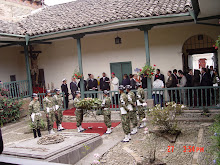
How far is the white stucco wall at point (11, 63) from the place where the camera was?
14.4 m

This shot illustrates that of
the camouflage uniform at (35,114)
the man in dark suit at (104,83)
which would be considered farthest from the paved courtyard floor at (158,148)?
the man in dark suit at (104,83)

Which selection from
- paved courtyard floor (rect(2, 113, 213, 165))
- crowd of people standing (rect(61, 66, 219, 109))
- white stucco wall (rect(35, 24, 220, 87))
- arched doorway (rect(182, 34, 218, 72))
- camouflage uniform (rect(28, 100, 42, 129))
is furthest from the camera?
arched doorway (rect(182, 34, 218, 72))

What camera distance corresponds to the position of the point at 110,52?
13.2 metres

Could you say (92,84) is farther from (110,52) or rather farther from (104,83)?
(110,52)

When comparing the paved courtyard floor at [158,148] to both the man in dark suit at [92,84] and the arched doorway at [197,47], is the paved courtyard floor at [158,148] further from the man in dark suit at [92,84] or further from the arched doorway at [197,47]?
the arched doorway at [197,47]

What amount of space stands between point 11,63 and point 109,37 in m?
6.95

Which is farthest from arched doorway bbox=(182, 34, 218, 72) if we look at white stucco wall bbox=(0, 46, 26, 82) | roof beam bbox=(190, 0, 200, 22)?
white stucco wall bbox=(0, 46, 26, 82)

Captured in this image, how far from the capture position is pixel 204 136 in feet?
22.7

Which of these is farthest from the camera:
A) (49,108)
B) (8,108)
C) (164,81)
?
(164,81)

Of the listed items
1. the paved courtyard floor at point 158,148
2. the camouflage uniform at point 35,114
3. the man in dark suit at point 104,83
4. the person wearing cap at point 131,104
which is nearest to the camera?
the paved courtyard floor at point 158,148

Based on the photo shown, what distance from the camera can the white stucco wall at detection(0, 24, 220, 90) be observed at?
11.6 m

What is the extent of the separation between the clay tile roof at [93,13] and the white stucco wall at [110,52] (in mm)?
1649
